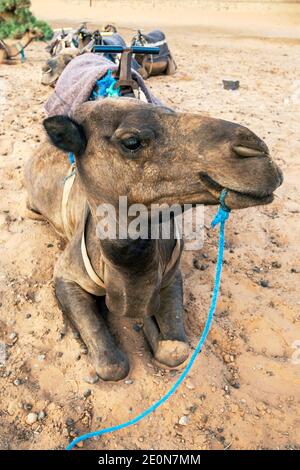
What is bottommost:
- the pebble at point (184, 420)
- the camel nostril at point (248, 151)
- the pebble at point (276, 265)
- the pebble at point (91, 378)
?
the pebble at point (184, 420)

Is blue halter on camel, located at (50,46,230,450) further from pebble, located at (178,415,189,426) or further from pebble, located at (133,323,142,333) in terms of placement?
pebble, located at (133,323,142,333)

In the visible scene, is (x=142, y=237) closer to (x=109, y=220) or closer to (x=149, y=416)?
(x=109, y=220)

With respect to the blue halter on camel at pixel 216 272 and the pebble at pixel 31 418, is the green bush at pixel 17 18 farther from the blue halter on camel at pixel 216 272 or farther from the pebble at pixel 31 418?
the pebble at pixel 31 418

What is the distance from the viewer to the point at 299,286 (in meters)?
3.29

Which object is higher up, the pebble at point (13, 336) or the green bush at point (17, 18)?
the green bush at point (17, 18)

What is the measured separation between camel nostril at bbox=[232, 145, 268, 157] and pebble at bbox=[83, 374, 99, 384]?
1665mm

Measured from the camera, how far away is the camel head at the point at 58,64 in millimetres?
6848

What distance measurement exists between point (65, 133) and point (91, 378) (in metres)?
Answer: 1.47

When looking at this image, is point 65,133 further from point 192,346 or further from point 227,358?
point 227,358

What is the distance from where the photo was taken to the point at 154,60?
851 centimetres

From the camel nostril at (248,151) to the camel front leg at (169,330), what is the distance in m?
1.46

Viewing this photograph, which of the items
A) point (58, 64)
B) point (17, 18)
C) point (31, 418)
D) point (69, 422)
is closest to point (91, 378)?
point (69, 422)

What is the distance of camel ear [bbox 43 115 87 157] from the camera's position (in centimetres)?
181

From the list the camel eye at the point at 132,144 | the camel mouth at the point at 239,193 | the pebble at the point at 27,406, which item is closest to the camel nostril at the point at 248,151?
the camel mouth at the point at 239,193
